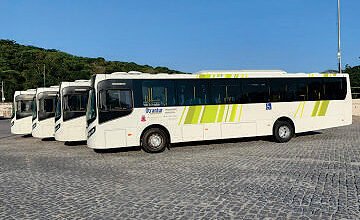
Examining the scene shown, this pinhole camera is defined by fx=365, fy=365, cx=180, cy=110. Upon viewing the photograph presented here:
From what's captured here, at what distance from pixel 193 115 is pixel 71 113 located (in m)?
5.34

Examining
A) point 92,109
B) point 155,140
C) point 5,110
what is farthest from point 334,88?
point 5,110

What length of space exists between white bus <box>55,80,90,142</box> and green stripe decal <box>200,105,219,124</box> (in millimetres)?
5169

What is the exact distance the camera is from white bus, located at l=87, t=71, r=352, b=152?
476 inches

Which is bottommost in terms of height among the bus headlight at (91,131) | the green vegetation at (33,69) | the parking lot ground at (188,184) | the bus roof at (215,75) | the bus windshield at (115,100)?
the parking lot ground at (188,184)

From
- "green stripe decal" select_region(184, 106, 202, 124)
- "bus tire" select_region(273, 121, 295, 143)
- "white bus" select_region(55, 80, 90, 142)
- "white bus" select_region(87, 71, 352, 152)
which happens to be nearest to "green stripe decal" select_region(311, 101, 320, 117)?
"white bus" select_region(87, 71, 352, 152)

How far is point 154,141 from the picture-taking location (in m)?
12.5

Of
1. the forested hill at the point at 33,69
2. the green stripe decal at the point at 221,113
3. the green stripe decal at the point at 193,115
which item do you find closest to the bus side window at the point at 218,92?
the green stripe decal at the point at 221,113

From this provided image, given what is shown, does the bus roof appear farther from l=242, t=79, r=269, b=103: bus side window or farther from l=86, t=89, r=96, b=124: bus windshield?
l=86, t=89, r=96, b=124: bus windshield

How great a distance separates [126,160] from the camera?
435 inches

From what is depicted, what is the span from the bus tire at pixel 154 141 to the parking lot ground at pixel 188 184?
29cm

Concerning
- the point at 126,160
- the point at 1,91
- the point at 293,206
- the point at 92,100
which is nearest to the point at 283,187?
the point at 293,206

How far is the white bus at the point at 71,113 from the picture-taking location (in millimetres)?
14898

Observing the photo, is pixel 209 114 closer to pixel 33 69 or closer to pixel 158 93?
pixel 158 93

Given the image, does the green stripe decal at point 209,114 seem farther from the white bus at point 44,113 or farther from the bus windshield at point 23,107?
the bus windshield at point 23,107
